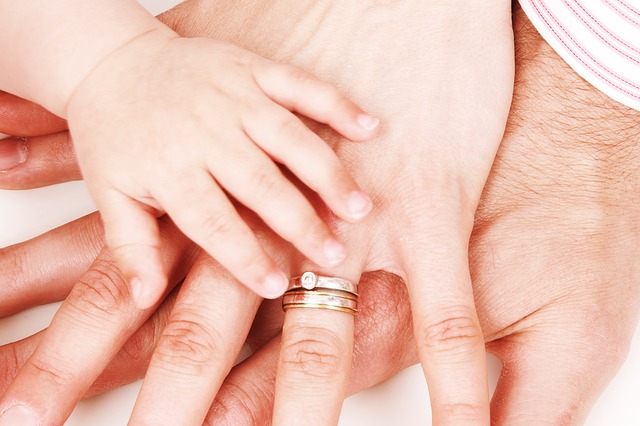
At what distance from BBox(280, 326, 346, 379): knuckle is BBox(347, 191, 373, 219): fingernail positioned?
0.16 metres

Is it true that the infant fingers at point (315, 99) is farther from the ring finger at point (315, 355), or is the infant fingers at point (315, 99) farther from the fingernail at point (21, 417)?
the fingernail at point (21, 417)

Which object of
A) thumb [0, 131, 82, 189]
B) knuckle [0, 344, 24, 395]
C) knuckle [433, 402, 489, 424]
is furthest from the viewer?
thumb [0, 131, 82, 189]

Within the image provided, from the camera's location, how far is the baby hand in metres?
0.92

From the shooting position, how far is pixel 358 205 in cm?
92

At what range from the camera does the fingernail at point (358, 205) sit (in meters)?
0.92

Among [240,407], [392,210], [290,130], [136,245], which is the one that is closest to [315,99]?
[290,130]

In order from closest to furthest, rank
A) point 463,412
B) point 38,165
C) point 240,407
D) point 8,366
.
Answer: point 463,412, point 240,407, point 8,366, point 38,165

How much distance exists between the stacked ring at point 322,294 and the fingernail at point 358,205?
10 cm

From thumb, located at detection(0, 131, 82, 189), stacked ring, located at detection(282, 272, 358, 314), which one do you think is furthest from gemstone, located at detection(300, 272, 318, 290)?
thumb, located at detection(0, 131, 82, 189)

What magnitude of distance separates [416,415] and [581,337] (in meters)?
0.25

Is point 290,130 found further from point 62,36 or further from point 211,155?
point 62,36

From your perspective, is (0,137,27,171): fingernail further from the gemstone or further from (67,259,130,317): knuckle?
the gemstone

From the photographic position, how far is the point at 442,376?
922mm

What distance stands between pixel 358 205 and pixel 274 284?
0.14 meters
